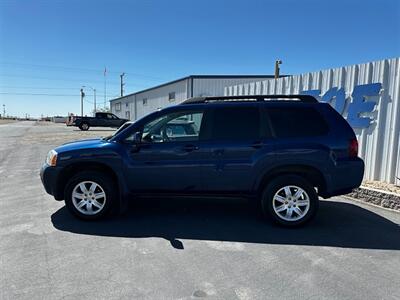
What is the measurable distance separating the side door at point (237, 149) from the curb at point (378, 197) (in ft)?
8.58

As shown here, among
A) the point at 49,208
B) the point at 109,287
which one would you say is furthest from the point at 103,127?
the point at 109,287

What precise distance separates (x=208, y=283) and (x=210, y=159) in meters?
2.05

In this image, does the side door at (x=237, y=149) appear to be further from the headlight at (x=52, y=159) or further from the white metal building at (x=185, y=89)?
the white metal building at (x=185, y=89)

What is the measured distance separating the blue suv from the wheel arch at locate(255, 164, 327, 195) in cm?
1

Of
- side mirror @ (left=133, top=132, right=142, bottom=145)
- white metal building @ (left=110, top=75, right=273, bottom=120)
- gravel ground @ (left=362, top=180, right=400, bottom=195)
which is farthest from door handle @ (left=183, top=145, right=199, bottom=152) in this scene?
white metal building @ (left=110, top=75, right=273, bottom=120)

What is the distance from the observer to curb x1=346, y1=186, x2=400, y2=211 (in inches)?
235

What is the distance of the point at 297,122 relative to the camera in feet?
→ 16.9

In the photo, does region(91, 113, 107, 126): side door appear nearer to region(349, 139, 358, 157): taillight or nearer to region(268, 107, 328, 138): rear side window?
region(268, 107, 328, 138): rear side window

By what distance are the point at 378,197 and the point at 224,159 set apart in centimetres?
322

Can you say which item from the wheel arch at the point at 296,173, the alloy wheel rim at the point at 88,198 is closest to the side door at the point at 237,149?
the wheel arch at the point at 296,173

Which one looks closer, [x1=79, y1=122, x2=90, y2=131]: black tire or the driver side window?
the driver side window

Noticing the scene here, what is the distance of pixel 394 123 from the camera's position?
689cm

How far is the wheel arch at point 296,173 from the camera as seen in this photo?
5.07m

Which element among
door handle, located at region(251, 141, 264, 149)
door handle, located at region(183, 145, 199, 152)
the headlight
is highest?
door handle, located at region(251, 141, 264, 149)
